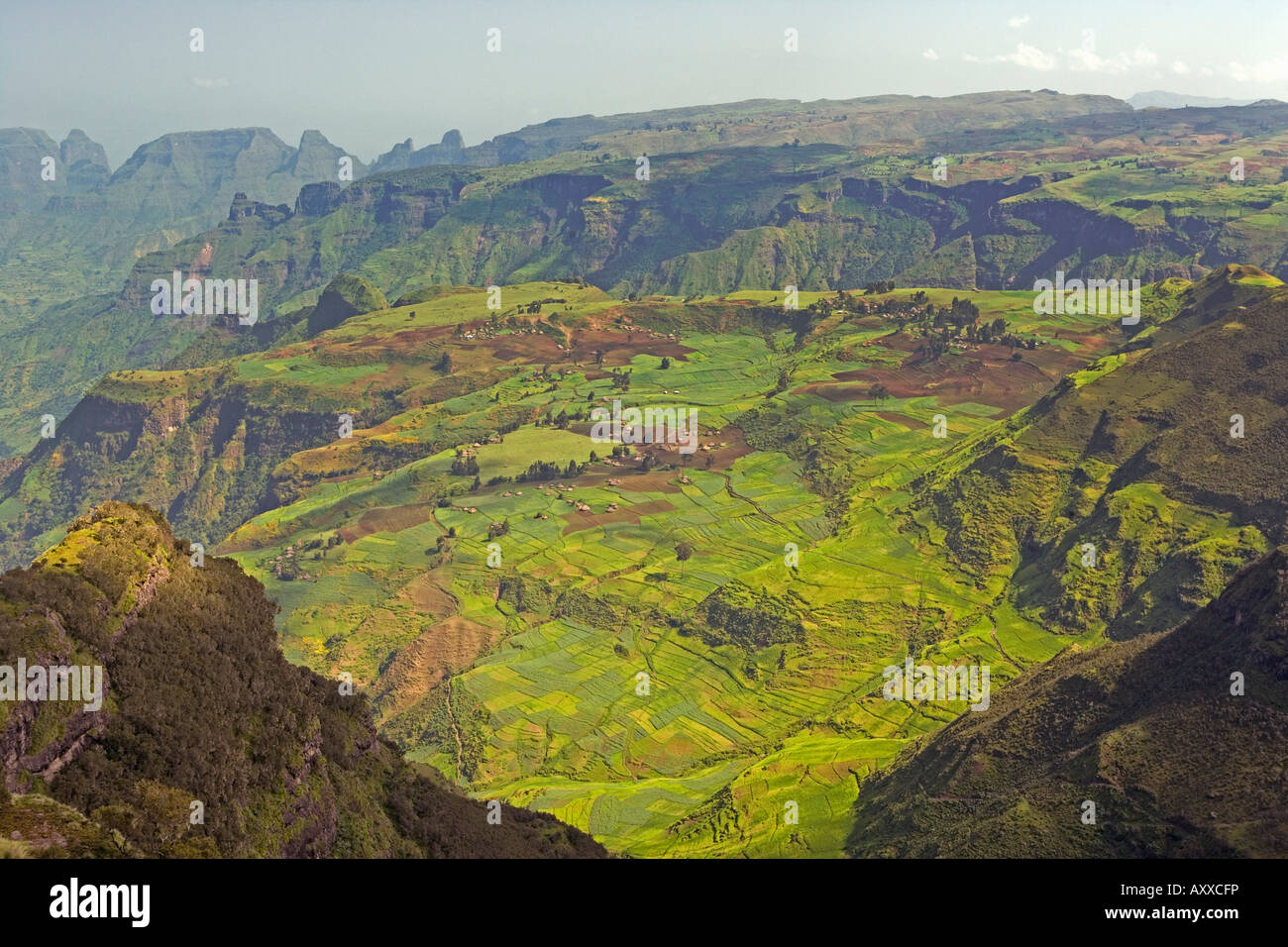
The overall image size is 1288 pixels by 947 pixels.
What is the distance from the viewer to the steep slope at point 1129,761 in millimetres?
64812

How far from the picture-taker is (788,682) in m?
129

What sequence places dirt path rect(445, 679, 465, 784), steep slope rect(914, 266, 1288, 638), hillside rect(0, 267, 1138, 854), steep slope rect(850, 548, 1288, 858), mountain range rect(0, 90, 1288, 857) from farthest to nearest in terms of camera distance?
1. steep slope rect(914, 266, 1288, 638)
2. dirt path rect(445, 679, 465, 784)
3. hillside rect(0, 267, 1138, 854)
4. steep slope rect(850, 548, 1288, 858)
5. mountain range rect(0, 90, 1288, 857)

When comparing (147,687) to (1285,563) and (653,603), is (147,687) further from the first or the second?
(653,603)

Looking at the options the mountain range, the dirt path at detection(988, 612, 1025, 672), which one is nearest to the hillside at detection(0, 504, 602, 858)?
the mountain range

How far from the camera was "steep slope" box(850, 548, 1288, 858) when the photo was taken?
64.8 meters

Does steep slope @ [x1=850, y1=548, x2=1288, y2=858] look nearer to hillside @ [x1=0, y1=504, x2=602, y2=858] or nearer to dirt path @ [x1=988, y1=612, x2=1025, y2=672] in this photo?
dirt path @ [x1=988, y1=612, x2=1025, y2=672]

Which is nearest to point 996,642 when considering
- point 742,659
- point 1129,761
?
point 742,659

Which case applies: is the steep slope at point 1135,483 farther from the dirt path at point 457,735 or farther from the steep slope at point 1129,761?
the dirt path at point 457,735

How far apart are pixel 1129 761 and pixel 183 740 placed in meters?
63.8

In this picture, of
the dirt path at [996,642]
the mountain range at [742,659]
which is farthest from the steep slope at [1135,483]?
the dirt path at [996,642]

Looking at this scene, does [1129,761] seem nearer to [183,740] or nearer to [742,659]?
[183,740]

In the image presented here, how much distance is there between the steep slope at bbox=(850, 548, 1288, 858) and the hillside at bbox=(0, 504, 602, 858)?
29.9 metres
